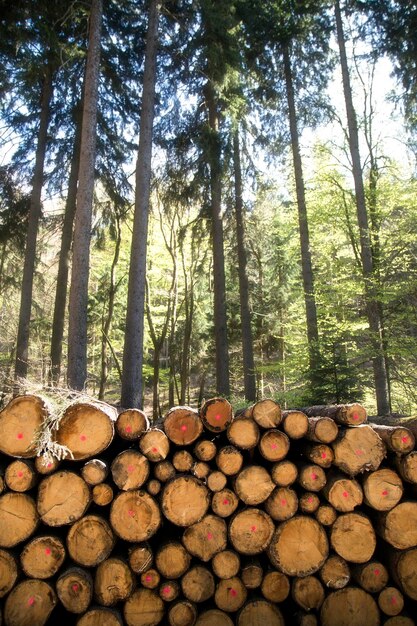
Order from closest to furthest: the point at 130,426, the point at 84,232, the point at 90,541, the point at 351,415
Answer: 1. the point at 90,541
2. the point at 130,426
3. the point at 351,415
4. the point at 84,232

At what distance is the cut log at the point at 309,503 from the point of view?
3193 millimetres

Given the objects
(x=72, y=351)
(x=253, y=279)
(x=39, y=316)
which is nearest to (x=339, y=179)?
(x=253, y=279)

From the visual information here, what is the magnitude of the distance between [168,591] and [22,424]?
65.8 inches

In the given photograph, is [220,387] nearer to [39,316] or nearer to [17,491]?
[39,316]

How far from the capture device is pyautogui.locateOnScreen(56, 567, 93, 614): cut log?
9.34 ft

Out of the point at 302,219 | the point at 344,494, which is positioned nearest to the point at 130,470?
the point at 344,494

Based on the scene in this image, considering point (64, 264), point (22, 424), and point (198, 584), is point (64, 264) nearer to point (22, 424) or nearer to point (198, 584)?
point (22, 424)

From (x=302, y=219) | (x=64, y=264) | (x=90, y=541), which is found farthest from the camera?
(x=302, y=219)

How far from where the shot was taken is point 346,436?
10.7 feet

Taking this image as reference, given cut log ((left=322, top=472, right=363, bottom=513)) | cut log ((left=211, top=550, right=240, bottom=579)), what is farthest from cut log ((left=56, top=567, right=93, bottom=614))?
cut log ((left=322, top=472, right=363, bottom=513))

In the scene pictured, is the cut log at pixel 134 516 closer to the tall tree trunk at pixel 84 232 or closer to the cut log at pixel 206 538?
the cut log at pixel 206 538

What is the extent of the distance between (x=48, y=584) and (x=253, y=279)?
16262 millimetres

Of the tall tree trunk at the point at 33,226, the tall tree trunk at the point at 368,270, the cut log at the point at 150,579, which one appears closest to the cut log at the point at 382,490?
the cut log at the point at 150,579

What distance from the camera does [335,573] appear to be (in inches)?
124
